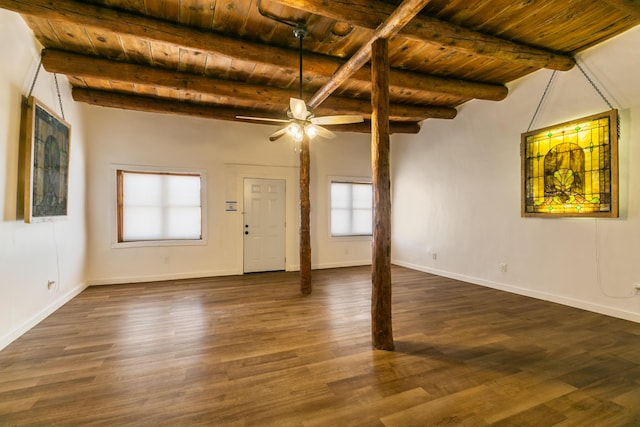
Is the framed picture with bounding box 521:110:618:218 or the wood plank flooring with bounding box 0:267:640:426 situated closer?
the wood plank flooring with bounding box 0:267:640:426

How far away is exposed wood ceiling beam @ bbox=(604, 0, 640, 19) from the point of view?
256 centimetres

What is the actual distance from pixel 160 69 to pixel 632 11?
515 centimetres

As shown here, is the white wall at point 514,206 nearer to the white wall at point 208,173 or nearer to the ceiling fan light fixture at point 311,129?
the white wall at point 208,173

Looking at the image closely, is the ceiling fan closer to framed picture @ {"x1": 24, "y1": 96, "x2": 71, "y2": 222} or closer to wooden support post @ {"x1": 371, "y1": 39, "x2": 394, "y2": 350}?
wooden support post @ {"x1": 371, "y1": 39, "x2": 394, "y2": 350}

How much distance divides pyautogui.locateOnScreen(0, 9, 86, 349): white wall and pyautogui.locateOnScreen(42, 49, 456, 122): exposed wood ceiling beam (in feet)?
0.85

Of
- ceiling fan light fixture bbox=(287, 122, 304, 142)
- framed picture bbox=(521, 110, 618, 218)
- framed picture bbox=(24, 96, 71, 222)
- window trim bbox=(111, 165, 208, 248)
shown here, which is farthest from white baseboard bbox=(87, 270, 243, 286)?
framed picture bbox=(521, 110, 618, 218)

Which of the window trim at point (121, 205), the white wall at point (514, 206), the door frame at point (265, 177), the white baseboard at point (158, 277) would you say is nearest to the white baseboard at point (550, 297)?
the white wall at point (514, 206)

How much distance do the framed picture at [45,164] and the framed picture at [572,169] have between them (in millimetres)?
6035

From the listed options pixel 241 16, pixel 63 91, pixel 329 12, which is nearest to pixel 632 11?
pixel 329 12

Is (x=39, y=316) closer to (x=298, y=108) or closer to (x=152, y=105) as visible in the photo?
(x=152, y=105)

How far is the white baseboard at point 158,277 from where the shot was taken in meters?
4.84

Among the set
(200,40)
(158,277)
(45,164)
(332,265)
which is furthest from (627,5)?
(158,277)

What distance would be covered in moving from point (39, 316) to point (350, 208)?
17.5 ft

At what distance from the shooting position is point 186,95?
14.8 feet
